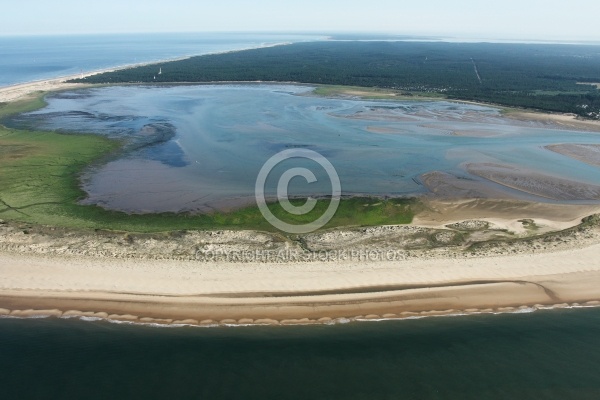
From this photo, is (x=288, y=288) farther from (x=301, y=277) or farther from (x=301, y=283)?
(x=301, y=277)

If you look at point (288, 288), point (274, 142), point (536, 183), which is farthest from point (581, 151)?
point (288, 288)

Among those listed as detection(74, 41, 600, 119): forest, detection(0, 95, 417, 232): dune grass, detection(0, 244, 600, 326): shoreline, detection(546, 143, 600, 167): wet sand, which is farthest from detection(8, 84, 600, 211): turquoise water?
detection(74, 41, 600, 119): forest

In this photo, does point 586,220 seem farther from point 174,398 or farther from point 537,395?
point 174,398

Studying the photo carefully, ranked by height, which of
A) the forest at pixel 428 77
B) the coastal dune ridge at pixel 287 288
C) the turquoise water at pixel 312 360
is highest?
the forest at pixel 428 77

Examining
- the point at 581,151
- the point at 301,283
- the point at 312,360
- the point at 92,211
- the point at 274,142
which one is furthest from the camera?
the point at 274,142

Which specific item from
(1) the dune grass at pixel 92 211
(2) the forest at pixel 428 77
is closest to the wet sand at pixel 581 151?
(2) the forest at pixel 428 77

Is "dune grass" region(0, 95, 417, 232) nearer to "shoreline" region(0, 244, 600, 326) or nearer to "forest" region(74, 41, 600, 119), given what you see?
"shoreline" region(0, 244, 600, 326)

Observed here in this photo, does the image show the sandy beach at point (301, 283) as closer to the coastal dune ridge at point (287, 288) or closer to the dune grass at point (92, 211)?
the coastal dune ridge at point (287, 288)

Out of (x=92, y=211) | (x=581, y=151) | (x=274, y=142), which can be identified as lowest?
(x=92, y=211)
